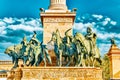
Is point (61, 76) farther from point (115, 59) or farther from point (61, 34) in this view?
point (115, 59)

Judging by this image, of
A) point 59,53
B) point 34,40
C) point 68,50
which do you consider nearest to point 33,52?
point 34,40

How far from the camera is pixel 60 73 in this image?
74.5 ft

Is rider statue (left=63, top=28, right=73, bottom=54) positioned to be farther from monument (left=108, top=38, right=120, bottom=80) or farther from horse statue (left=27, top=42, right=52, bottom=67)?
monument (left=108, top=38, right=120, bottom=80)

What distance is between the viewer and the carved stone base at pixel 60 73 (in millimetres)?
22625

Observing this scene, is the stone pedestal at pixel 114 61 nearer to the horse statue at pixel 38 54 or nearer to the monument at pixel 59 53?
the monument at pixel 59 53

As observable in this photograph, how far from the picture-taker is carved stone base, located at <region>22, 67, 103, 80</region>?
2262 cm

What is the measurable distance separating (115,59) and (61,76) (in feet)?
78.6

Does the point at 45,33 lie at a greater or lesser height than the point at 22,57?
greater

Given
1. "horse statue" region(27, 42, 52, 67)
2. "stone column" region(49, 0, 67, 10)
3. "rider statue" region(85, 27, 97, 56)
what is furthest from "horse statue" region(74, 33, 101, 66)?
"stone column" region(49, 0, 67, 10)

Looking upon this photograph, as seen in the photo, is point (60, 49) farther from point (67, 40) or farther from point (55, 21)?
point (55, 21)

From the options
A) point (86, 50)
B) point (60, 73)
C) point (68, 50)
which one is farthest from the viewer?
point (68, 50)

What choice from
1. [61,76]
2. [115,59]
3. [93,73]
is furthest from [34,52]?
[115,59]

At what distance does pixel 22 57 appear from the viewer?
24.5m

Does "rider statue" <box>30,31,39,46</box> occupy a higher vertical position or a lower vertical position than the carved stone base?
higher
